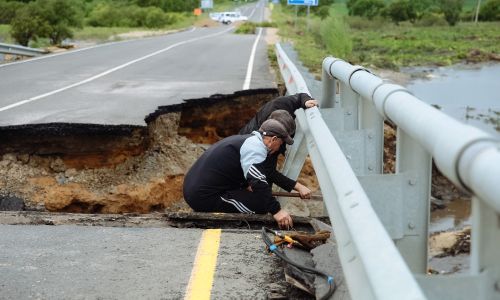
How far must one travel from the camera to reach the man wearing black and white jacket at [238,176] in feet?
18.7

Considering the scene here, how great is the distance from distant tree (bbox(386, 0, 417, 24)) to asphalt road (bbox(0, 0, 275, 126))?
71.0 m

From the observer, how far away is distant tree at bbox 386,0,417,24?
90188 millimetres

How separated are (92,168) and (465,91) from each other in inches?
982

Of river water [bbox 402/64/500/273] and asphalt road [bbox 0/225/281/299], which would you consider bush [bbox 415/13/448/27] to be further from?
asphalt road [bbox 0/225/281/299]

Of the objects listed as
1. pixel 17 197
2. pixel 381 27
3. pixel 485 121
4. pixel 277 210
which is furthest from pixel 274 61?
pixel 381 27

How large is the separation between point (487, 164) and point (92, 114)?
8756mm

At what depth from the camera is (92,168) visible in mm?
8859

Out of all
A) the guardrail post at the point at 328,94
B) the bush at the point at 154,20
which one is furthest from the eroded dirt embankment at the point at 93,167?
the bush at the point at 154,20

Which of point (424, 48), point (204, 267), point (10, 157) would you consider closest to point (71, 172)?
point (10, 157)

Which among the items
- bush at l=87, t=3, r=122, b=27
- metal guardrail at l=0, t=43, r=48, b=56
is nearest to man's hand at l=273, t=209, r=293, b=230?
metal guardrail at l=0, t=43, r=48, b=56

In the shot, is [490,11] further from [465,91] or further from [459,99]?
[459,99]

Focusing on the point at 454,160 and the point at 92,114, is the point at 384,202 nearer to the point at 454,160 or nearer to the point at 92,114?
the point at 454,160

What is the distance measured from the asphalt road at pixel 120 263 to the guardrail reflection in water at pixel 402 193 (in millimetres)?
806

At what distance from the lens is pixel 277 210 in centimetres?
566
